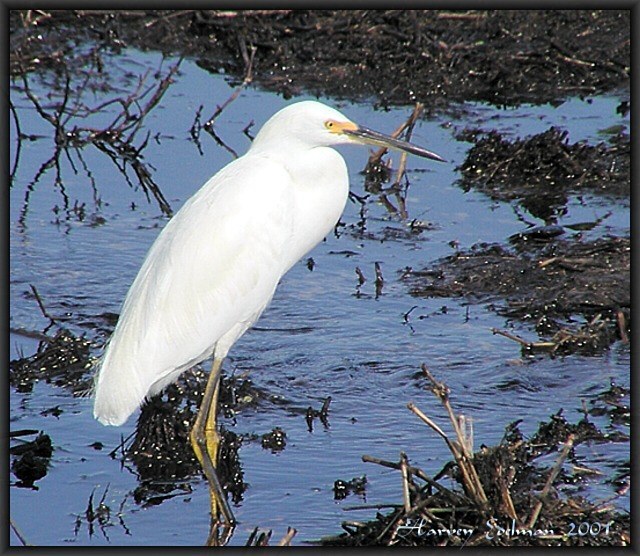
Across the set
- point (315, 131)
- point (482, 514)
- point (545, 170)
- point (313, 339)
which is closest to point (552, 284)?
point (313, 339)

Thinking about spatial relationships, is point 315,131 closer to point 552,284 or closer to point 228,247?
point 228,247

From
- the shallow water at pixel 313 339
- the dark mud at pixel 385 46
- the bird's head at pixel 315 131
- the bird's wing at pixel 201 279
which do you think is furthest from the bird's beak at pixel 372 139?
the dark mud at pixel 385 46

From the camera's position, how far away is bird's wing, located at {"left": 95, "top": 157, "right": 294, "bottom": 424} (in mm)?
4383

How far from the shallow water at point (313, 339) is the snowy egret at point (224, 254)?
0.33 metres

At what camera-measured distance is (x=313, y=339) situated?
5.78m

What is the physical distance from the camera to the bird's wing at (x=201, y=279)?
4383 mm

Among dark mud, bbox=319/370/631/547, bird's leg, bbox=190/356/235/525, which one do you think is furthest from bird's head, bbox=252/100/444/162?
dark mud, bbox=319/370/631/547

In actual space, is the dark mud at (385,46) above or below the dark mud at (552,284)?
above

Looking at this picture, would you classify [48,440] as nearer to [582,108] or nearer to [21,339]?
[21,339]

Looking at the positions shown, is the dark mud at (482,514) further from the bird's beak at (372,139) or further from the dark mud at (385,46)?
the dark mud at (385,46)

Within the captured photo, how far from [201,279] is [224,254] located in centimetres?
12

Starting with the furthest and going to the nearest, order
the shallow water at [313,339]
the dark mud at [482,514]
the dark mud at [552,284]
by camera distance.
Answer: the dark mud at [552,284], the shallow water at [313,339], the dark mud at [482,514]

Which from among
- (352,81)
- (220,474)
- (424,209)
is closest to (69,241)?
(424,209)

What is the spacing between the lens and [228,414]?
509cm
